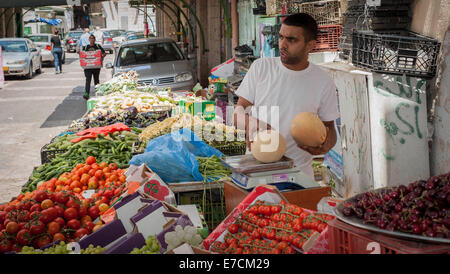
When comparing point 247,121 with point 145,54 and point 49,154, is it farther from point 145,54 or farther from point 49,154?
point 145,54

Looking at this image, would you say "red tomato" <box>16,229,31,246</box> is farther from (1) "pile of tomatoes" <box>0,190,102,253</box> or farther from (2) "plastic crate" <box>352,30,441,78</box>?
(2) "plastic crate" <box>352,30,441,78</box>

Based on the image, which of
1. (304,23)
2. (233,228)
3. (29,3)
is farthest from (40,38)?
(233,228)

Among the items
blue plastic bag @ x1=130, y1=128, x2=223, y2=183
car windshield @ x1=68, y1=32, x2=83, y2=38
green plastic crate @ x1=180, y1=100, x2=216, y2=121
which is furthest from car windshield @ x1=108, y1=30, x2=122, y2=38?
blue plastic bag @ x1=130, y1=128, x2=223, y2=183

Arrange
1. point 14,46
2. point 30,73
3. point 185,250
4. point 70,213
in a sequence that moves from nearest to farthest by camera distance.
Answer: point 185,250 < point 70,213 < point 14,46 < point 30,73

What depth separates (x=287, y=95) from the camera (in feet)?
13.4

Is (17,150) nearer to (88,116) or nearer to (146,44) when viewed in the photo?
(88,116)

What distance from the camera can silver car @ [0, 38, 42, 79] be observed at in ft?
76.8

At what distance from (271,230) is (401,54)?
2.15 meters

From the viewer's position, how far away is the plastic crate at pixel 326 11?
7.36 meters

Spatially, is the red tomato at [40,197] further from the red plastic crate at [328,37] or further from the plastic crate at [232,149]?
the red plastic crate at [328,37]

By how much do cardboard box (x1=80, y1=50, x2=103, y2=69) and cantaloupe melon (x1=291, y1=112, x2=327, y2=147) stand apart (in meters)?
13.4

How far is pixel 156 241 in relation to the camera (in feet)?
9.95

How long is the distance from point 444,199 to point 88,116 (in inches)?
308

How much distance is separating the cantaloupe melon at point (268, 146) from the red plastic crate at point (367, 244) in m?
1.18
